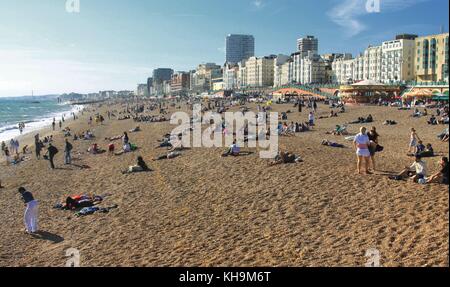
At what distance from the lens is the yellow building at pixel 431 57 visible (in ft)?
243

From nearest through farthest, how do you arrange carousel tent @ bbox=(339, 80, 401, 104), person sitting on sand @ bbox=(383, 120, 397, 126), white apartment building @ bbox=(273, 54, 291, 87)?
person sitting on sand @ bbox=(383, 120, 397, 126) → carousel tent @ bbox=(339, 80, 401, 104) → white apartment building @ bbox=(273, 54, 291, 87)

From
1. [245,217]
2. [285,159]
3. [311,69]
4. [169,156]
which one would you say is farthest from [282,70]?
[245,217]

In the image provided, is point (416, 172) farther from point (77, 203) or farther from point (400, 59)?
point (400, 59)

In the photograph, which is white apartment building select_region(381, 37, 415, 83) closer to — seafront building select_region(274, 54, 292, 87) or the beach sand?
seafront building select_region(274, 54, 292, 87)

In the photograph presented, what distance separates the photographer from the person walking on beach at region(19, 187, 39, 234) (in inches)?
408

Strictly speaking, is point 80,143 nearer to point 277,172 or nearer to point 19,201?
point 19,201

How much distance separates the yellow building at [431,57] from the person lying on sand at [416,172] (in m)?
70.2

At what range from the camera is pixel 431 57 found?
253ft

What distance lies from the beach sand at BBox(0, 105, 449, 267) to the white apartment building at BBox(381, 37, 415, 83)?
7304cm

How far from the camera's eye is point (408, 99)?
4134cm

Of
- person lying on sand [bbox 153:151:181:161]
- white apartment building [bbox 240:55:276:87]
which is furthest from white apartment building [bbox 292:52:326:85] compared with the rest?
person lying on sand [bbox 153:151:181:161]

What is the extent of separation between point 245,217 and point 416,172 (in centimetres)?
473
